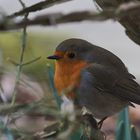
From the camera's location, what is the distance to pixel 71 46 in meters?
1.94

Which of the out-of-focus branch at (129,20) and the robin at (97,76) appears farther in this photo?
the robin at (97,76)

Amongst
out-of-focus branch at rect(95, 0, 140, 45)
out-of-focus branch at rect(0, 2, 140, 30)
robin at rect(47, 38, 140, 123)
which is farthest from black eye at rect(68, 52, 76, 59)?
out-of-focus branch at rect(0, 2, 140, 30)

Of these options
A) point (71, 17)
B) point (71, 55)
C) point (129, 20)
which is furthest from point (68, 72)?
point (71, 17)

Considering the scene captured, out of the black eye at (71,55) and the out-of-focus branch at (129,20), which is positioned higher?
the out-of-focus branch at (129,20)

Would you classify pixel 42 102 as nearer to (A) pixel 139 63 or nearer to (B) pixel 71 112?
(B) pixel 71 112

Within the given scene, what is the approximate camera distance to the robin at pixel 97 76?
6.13 feet

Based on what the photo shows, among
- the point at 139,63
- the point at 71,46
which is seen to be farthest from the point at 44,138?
the point at 139,63

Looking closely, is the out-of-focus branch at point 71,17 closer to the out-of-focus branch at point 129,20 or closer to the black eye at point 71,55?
the out-of-focus branch at point 129,20

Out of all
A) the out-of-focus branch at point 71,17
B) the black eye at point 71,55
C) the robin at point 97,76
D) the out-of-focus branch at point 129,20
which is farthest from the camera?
the black eye at point 71,55

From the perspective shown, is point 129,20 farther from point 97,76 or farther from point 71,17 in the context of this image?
point 97,76

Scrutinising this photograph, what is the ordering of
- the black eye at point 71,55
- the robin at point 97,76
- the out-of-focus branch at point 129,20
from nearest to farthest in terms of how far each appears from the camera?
the out-of-focus branch at point 129,20, the robin at point 97,76, the black eye at point 71,55

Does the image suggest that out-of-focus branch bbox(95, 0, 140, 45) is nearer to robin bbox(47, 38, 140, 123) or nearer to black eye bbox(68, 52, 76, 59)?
robin bbox(47, 38, 140, 123)

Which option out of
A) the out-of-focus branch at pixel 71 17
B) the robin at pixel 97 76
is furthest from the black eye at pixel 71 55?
the out-of-focus branch at pixel 71 17

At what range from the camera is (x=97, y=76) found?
207cm
